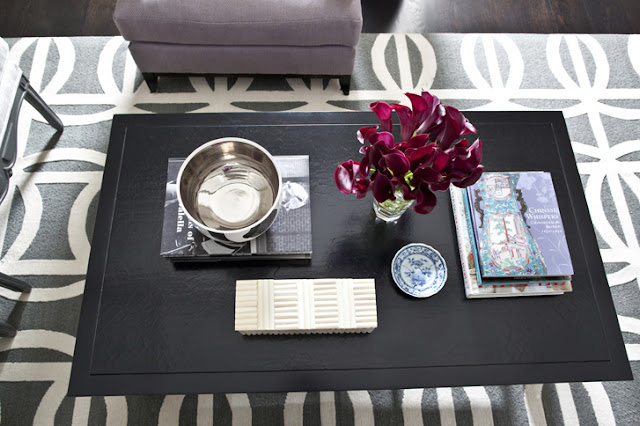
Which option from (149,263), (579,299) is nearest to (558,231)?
(579,299)

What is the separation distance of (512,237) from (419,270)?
23 cm

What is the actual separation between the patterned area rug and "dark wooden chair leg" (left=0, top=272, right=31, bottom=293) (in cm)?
3

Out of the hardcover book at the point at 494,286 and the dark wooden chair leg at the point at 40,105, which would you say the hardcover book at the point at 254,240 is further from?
the dark wooden chair leg at the point at 40,105

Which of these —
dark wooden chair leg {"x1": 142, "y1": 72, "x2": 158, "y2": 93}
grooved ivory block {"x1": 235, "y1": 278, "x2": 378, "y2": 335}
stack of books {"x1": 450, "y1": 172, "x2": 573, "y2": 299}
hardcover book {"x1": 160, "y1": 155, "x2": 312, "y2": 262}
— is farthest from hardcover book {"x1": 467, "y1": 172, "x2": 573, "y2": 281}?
dark wooden chair leg {"x1": 142, "y1": 72, "x2": 158, "y2": 93}

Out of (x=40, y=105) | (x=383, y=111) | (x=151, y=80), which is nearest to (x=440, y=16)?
(x=151, y=80)

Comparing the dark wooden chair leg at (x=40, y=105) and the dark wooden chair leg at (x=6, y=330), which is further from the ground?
the dark wooden chair leg at (x=40, y=105)

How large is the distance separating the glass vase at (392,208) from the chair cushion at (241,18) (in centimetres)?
73

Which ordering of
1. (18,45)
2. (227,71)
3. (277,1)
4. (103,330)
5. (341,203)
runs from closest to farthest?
1. (103,330)
2. (341,203)
3. (277,1)
4. (227,71)
5. (18,45)

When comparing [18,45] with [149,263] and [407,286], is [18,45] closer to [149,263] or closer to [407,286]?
[149,263]

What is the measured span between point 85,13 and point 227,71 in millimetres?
803

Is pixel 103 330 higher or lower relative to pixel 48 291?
lower

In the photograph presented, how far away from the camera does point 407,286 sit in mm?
974

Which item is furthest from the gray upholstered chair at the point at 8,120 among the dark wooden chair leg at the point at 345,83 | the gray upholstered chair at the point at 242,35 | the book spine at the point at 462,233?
the book spine at the point at 462,233

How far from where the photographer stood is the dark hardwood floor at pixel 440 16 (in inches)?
73.5
